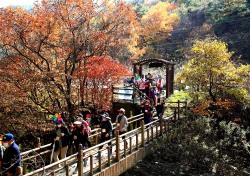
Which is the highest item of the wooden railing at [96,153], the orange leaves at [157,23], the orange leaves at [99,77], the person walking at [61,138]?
the orange leaves at [157,23]

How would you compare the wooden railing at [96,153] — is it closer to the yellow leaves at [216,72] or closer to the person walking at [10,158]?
the person walking at [10,158]

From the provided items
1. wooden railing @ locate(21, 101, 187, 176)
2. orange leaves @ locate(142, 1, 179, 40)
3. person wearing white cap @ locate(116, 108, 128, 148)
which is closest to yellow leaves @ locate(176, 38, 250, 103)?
wooden railing @ locate(21, 101, 187, 176)

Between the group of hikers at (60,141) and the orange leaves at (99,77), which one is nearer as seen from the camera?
the group of hikers at (60,141)

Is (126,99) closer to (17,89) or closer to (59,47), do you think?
(59,47)

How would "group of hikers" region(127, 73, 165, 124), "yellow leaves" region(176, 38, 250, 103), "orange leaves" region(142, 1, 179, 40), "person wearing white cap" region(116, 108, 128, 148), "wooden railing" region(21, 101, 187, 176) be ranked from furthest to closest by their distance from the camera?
"orange leaves" region(142, 1, 179, 40)
"yellow leaves" region(176, 38, 250, 103)
"group of hikers" region(127, 73, 165, 124)
"person wearing white cap" region(116, 108, 128, 148)
"wooden railing" region(21, 101, 187, 176)

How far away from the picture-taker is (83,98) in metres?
16.7

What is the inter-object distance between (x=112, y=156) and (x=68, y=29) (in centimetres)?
871

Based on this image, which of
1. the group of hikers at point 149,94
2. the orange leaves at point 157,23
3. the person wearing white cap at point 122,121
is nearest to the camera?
the person wearing white cap at point 122,121

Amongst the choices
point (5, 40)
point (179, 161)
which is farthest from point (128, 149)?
point (5, 40)

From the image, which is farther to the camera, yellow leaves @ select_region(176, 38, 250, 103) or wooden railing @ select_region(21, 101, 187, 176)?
yellow leaves @ select_region(176, 38, 250, 103)

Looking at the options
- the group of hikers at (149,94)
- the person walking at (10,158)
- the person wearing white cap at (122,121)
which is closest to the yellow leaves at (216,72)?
the group of hikers at (149,94)

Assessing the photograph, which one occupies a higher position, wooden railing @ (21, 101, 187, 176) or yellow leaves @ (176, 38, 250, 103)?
yellow leaves @ (176, 38, 250, 103)

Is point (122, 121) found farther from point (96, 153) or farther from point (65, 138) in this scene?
point (65, 138)

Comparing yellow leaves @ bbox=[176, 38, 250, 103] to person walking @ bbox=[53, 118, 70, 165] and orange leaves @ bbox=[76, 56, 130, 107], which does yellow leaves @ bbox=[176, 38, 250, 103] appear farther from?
person walking @ bbox=[53, 118, 70, 165]
